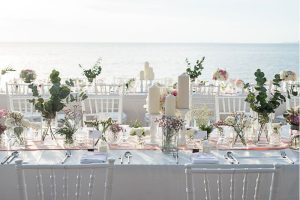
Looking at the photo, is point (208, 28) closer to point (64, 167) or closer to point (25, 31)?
point (25, 31)

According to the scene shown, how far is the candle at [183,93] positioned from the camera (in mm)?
3680

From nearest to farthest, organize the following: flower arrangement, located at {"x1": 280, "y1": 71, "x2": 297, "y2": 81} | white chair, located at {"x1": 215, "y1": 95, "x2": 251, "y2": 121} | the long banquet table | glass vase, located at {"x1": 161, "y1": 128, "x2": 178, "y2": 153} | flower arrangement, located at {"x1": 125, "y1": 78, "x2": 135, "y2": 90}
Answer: the long banquet table < glass vase, located at {"x1": 161, "y1": 128, "x2": 178, "y2": 153} < white chair, located at {"x1": 215, "y1": 95, "x2": 251, "y2": 121} < flower arrangement, located at {"x1": 280, "y1": 71, "x2": 297, "y2": 81} < flower arrangement, located at {"x1": 125, "y1": 78, "x2": 135, "y2": 90}

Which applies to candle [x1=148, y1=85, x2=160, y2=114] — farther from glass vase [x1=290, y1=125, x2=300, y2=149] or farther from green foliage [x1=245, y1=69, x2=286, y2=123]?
glass vase [x1=290, y1=125, x2=300, y2=149]

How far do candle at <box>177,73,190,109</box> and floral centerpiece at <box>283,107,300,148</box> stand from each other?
0.73 metres

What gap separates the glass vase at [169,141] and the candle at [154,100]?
25 centimetres

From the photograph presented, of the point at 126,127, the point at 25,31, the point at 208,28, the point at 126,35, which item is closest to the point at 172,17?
the point at 208,28

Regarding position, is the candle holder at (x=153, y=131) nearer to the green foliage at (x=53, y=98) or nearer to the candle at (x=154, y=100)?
the candle at (x=154, y=100)

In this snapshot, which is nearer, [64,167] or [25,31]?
[64,167]

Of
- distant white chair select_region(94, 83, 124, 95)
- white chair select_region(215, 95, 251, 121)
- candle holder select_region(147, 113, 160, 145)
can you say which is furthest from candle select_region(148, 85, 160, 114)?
distant white chair select_region(94, 83, 124, 95)

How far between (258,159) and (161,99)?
847 mm

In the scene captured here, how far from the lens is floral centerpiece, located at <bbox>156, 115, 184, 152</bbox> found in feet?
11.2

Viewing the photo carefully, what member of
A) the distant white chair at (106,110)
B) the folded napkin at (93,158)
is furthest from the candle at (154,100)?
the distant white chair at (106,110)

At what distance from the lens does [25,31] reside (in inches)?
2297

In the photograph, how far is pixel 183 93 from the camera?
368 cm
